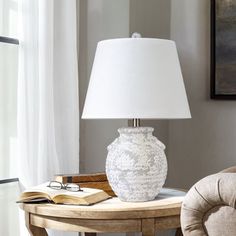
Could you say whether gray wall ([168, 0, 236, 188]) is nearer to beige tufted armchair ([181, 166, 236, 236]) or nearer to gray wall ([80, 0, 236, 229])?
gray wall ([80, 0, 236, 229])

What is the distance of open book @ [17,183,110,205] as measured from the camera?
6.63 ft

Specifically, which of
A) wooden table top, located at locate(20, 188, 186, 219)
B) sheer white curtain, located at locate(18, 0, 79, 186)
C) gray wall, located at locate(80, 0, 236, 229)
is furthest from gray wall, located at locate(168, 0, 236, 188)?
wooden table top, located at locate(20, 188, 186, 219)

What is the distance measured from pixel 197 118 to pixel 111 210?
1.21 metres

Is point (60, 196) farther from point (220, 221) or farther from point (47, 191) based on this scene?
point (220, 221)

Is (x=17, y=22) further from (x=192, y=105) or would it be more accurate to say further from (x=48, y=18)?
(x=192, y=105)

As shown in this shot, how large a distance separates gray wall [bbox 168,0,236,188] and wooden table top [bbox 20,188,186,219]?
3.00 ft

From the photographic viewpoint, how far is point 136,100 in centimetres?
204

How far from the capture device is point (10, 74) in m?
2.38

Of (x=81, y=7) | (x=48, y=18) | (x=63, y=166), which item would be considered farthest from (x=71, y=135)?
(x=81, y=7)

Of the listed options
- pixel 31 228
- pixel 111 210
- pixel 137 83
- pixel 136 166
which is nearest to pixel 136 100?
pixel 137 83

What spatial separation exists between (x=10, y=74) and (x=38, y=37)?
0.66 feet

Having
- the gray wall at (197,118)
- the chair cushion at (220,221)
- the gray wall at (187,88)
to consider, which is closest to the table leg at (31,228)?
the gray wall at (187,88)

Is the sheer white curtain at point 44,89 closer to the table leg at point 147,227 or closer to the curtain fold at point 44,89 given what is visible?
the curtain fold at point 44,89

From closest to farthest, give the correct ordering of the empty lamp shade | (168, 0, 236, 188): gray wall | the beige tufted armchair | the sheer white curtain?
the beige tufted armchair → the empty lamp shade → the sheer white curtain → (168, 0, 236, 188): gray wall
